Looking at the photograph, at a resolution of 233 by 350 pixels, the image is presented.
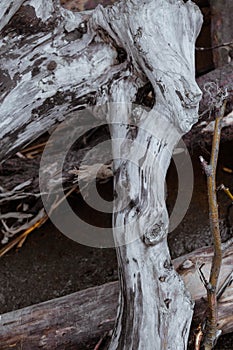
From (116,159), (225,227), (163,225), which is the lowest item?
(225,227)

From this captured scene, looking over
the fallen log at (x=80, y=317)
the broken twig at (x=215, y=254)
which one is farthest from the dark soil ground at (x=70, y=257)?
the broken twig at (x=215, y=254)

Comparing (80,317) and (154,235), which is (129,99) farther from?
(80,317)

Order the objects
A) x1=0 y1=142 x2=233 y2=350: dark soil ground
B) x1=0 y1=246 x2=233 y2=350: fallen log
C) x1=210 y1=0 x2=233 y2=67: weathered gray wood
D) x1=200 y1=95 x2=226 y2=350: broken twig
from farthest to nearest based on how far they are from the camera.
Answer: x1=210 y1=0 x2=233 y2=67: weathered gray wood
x1=0 y1=142 x2=233 y2=350: dark soil ground
x1=0 y1=246 x2=233 y2=350: fallen log
x1=200 y1=95 x2=226 y2=350: broken twig

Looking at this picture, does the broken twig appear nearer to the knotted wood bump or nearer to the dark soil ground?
the knotted wood bump

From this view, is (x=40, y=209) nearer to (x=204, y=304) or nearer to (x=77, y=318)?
(x=77, y=318)

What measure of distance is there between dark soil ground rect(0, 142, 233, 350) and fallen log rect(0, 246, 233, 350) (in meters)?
0.25

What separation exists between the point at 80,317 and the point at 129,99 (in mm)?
520

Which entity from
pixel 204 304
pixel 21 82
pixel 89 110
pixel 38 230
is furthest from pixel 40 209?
pixel 204 304

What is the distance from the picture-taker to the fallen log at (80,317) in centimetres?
152

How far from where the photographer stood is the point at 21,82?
1554 millimetres

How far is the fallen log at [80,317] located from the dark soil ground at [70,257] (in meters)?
0.25

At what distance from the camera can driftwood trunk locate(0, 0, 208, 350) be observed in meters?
1.41

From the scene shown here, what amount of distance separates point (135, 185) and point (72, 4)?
2.40ft

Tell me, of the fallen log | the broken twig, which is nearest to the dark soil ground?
the fallen log
